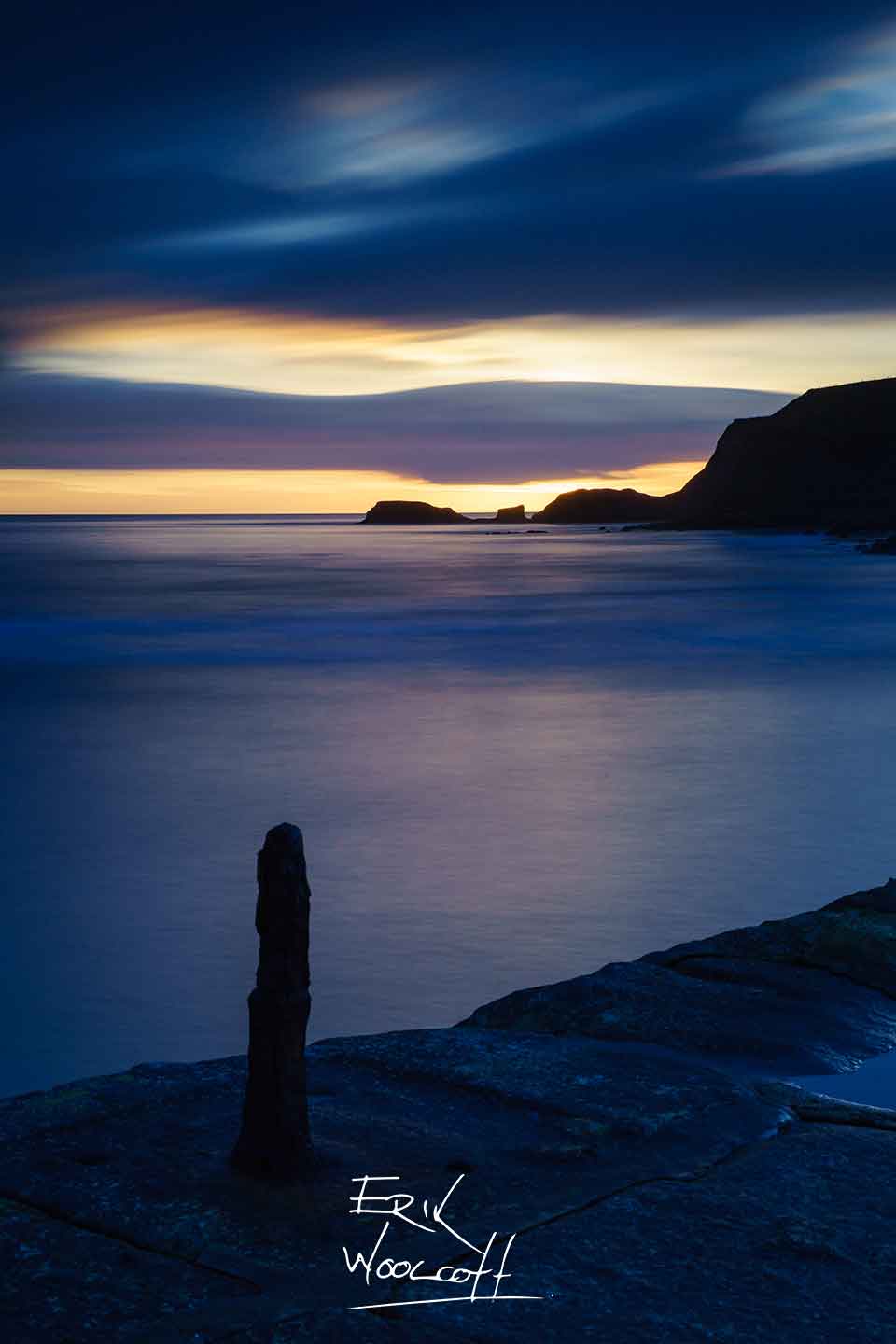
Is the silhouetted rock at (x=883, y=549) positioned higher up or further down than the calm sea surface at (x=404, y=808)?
higher up

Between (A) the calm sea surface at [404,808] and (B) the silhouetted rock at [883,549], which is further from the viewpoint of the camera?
(B) the silhouetted rock at [883,549]

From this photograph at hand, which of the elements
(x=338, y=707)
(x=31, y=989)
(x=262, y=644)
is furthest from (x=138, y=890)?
(x=262, y=644)

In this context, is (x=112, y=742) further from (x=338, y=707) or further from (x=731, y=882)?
(x=731, y=882)

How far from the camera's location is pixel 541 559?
7125 centimetres

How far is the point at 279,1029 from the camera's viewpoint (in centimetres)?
347

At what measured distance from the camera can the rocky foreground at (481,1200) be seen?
2.88m

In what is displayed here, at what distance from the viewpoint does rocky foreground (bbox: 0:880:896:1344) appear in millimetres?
2881

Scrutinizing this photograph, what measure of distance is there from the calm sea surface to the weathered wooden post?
7.55 ft

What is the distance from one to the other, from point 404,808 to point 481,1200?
730cm

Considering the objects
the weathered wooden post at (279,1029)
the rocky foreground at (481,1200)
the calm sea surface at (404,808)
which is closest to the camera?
the rocky foreground at (481,1200)
